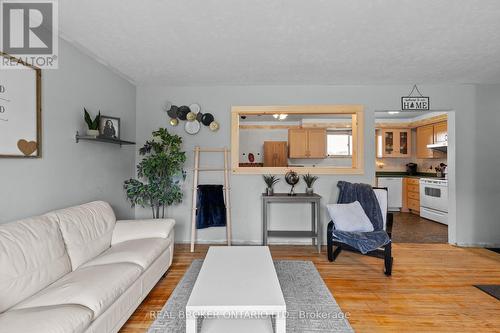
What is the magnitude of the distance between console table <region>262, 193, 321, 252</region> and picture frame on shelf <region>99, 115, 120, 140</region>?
7.02 ft

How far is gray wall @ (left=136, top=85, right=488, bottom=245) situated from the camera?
3.95 m

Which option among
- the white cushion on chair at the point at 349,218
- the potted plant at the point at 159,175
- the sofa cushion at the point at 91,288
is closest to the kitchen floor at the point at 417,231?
the white cushion on chair at the point at 349,218

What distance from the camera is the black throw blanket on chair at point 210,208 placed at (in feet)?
12.7

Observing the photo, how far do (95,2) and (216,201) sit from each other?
9.08 ft

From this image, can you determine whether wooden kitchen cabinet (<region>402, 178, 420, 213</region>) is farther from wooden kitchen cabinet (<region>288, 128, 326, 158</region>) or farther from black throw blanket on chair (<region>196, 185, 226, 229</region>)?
black throw blanket on chair (<region>196, 185, 226, 229</region>)

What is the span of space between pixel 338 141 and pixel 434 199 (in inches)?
100

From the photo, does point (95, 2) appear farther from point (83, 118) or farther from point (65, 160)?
point (65, 160)

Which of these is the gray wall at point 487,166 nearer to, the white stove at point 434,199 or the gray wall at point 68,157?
the white stove at point 434,199

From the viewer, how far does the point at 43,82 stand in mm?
2281

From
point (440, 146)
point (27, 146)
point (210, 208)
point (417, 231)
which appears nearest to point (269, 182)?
point (210, 208)

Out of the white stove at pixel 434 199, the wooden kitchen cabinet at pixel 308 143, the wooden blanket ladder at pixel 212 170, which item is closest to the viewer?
the wooden blanket ladder at pixel 212 170

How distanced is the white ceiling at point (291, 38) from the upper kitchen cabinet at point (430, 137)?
2383 mm

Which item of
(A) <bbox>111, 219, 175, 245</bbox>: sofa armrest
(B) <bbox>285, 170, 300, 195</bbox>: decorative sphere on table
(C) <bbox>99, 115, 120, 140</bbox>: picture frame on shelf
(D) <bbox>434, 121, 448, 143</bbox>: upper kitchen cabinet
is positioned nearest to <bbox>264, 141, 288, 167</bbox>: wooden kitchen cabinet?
(B) <bbox>285, 170, 300, 195</bbox>: decorative sphere on table

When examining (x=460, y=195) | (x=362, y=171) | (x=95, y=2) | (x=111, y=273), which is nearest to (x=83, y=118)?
(x=95, y=2)
